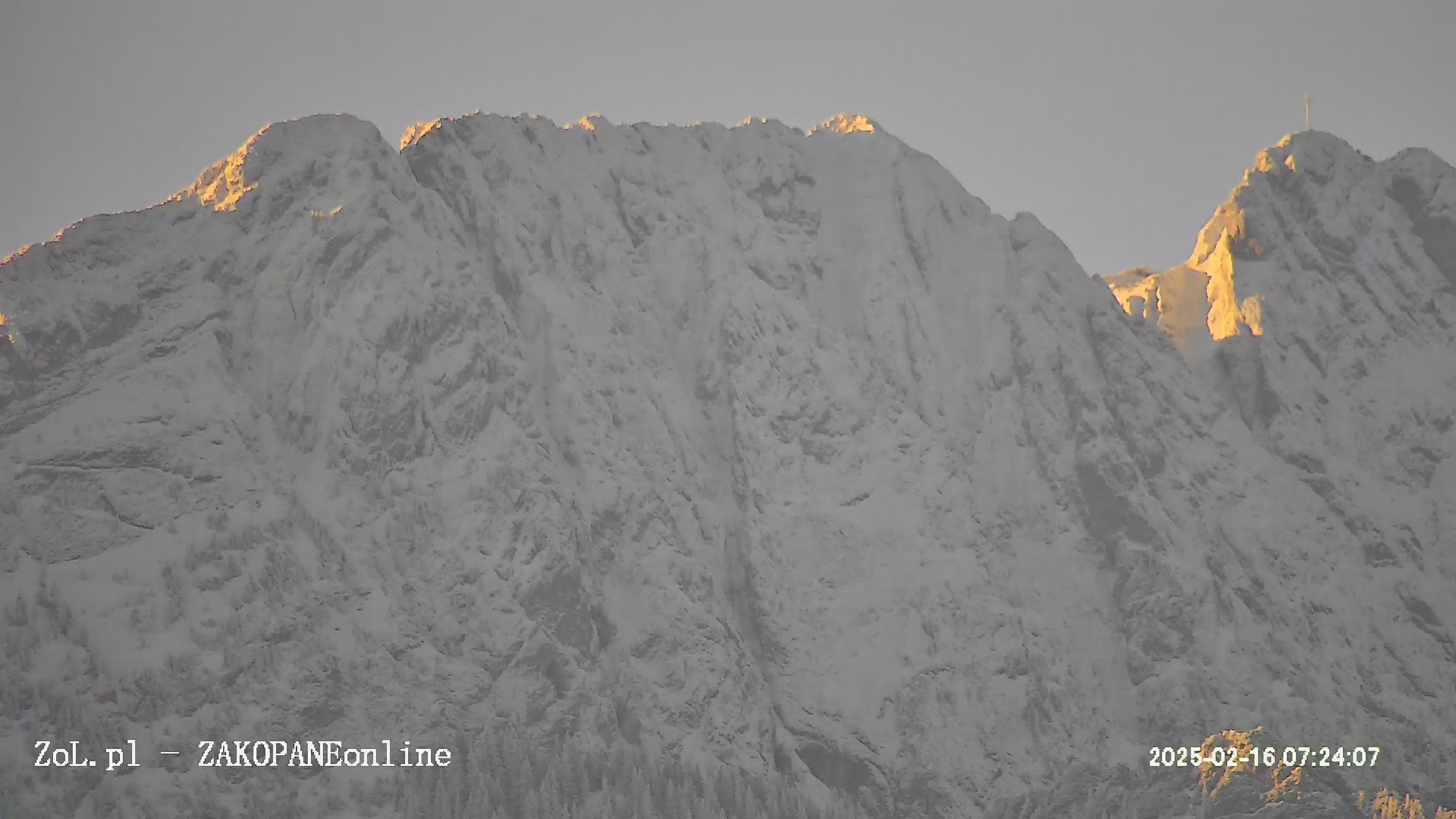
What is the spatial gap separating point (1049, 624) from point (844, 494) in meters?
14.3

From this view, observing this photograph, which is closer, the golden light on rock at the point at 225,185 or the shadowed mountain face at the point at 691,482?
the shadowed mountain face at the point at 691,482

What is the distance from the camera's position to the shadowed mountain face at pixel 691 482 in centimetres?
15538

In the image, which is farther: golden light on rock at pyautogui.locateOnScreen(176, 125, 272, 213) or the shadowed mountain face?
golden light on rock at pyautogui.locateOnScreen(176, 125, 272, 213)

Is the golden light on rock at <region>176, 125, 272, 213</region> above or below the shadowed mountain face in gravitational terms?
above

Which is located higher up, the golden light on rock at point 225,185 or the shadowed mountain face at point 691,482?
the golden light on rock at point 225,185

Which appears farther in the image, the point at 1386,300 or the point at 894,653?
the point at 1386,300

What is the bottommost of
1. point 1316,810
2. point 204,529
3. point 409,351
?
point 1316,810

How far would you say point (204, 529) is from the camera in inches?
6152

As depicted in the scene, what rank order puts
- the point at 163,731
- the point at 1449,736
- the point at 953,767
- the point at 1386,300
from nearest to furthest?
the point at 163,731
the point at 953,767
the point at 1449,736
the point at 1386,300

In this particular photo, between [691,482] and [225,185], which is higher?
[225,185]

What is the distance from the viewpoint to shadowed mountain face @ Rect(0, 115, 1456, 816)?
155375 millimetres

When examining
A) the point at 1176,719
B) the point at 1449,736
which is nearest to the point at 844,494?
the point at 1176,719

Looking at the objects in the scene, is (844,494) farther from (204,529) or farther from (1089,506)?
(204,529)

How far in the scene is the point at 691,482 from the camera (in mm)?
173125
